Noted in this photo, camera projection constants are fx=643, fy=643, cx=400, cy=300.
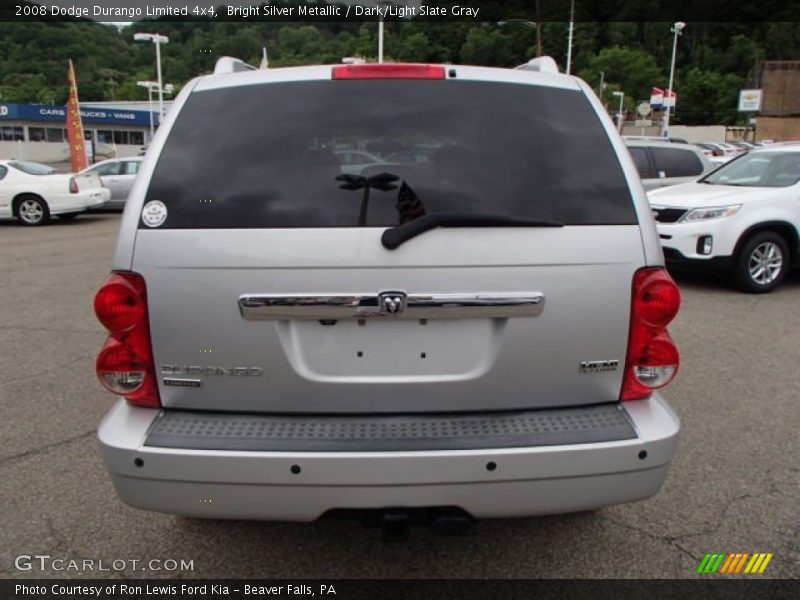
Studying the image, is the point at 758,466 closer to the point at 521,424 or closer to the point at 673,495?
the point at 673,495

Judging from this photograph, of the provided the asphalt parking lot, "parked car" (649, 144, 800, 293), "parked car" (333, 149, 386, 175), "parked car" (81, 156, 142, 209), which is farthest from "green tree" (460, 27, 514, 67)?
"parked car" (333, 149, 386, 175)

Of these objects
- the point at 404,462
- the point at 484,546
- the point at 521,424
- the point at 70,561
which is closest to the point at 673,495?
the point at 484,546

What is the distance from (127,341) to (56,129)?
7613 cm

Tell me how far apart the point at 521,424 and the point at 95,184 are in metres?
15.7

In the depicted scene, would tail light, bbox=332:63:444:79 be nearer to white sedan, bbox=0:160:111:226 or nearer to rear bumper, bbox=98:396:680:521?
rear bumper, bbox=98:396:680:521

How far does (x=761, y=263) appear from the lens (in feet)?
25.2

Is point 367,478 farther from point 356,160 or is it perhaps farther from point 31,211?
point 31,211

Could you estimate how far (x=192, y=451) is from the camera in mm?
2072

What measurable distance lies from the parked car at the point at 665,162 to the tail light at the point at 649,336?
9.59 m

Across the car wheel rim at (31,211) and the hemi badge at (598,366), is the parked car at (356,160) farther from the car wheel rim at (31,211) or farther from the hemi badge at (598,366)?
the car wheel rim at (31,211)

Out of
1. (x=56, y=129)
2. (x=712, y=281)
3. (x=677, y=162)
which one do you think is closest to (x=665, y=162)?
(x=677, y=162)

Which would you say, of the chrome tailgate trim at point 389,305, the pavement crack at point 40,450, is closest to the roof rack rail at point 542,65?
the chrome tailgate trim at point 389,305

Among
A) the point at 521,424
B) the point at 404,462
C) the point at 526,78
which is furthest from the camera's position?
the point at 526,78

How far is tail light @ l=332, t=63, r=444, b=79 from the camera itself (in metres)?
2.42
